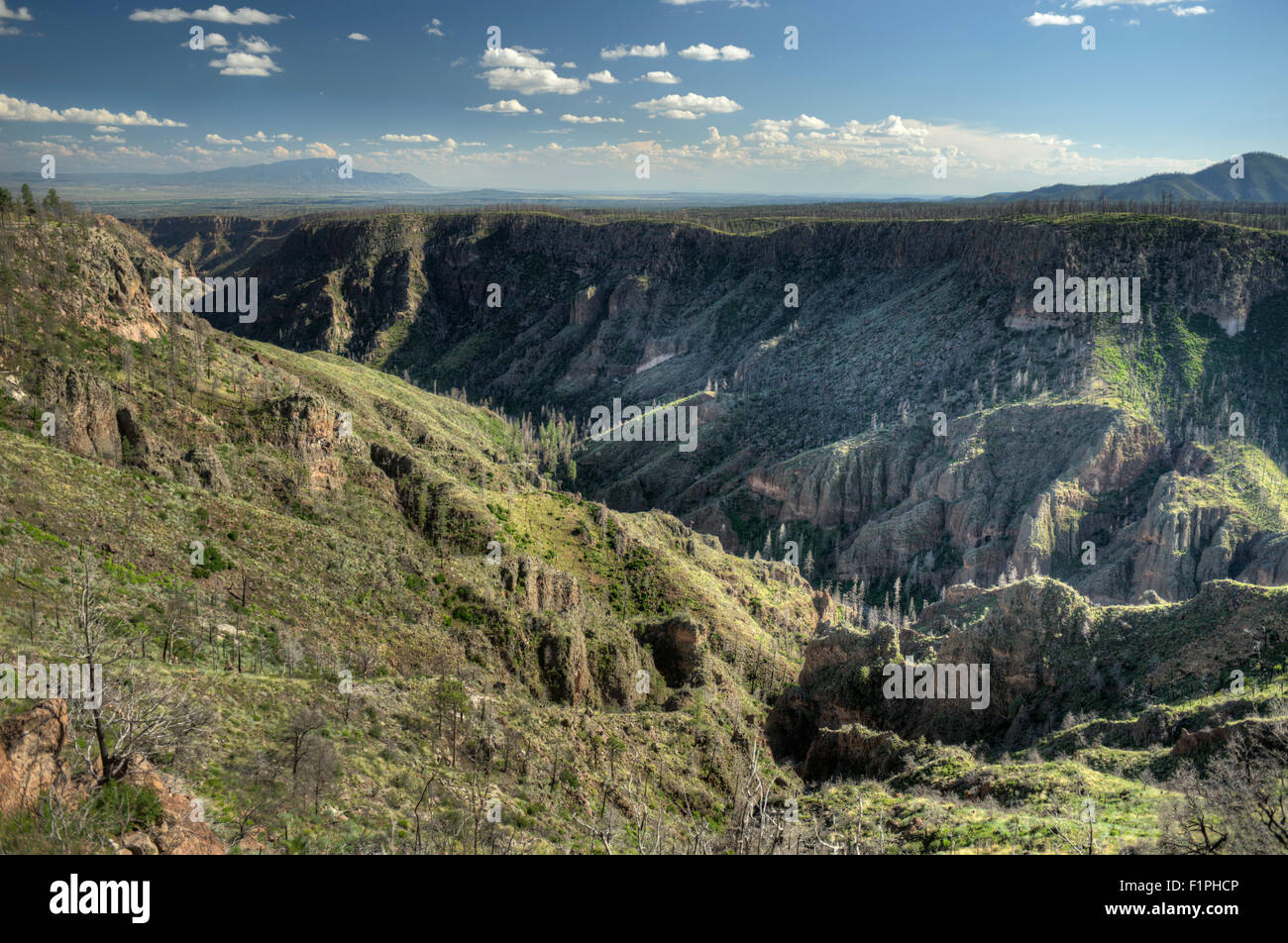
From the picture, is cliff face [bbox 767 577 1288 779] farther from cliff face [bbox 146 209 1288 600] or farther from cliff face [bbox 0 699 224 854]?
cliff face [bbox 146 209 1288 600]

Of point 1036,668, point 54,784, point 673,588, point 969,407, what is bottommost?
point 673,588

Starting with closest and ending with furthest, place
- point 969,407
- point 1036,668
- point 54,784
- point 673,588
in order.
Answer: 1. point 54,784
2. point 1036,668
3. point 673,588
4. point 969,407

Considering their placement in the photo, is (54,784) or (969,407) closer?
(54,784)

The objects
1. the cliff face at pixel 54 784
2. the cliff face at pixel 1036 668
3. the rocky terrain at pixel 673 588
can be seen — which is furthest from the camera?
the cliff face at pixel 1036 668

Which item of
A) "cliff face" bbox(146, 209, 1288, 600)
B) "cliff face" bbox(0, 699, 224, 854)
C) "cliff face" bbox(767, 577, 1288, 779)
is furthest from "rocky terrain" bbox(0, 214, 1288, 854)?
"cliff face" bbox(146, 209, 1288, 600)

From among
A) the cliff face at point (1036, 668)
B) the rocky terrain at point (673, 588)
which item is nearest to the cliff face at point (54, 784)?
the rocky terrain at point (673, 588)

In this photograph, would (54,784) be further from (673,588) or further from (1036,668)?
(673,588)

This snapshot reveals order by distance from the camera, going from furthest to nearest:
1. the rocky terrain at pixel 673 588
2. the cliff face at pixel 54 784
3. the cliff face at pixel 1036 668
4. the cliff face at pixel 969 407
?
the cliff face at pixel 969 407 < the cliff face at pixel 1036 668 < the rocky terrain at pixel 673 588 < the cliff face at pixel 54 784

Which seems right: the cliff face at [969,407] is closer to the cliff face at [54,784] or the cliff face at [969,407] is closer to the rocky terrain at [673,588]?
the rocky terrain at [673,588]

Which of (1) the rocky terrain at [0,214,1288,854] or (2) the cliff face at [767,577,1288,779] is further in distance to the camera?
(2) the cliff face at [767,577,1288,779]

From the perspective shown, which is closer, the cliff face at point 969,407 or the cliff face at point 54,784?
the cliff face at point 54,784

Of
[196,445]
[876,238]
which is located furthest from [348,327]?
[196,445]

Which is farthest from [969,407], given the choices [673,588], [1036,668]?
[1036,668]
